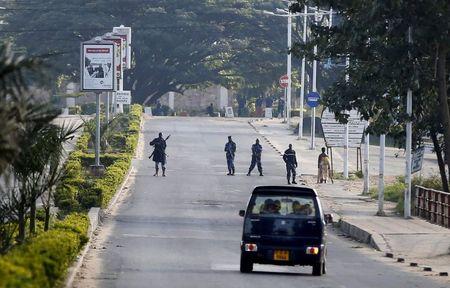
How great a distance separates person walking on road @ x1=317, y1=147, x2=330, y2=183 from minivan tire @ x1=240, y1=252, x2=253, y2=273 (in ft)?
88.5

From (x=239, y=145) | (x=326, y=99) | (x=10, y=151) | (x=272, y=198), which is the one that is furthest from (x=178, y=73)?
(x=10, y=151)

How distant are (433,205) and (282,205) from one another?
1639cm

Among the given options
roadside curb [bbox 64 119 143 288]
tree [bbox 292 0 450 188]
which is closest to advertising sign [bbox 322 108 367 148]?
roadside curb [bbox 64 119 143 288]

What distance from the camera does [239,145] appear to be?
6825 centimetres

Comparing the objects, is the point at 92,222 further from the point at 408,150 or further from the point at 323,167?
the point at 323,167

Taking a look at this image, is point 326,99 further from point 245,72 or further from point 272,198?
point 245,72

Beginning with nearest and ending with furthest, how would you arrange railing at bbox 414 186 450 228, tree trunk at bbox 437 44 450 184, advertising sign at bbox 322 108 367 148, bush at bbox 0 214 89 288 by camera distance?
1. bush at bbox 0 214 89 288
2. tree trunk at bbox 437 44 450 184
3. railing at bbox 414 186 450 228
4. advertising sign at bbox 322 108 367 148

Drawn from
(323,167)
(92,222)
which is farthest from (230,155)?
(92,222)

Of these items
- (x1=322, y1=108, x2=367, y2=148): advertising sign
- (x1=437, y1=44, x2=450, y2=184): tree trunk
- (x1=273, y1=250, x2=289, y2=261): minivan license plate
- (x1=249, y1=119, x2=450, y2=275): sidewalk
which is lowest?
(x1=249, y1=119, x2=450, y2=275): sidewalk

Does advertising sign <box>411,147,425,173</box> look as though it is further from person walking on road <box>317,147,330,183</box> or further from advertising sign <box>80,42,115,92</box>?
advertising sign <box>80,42,115,92</box>

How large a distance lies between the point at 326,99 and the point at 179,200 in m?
7.26

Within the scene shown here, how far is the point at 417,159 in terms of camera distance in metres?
42.0

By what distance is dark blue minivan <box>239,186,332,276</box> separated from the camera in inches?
941

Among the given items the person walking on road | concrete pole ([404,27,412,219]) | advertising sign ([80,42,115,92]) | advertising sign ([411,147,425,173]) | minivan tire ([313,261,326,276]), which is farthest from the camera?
the person walking on road
